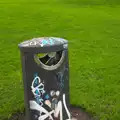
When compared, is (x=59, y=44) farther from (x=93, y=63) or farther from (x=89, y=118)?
(x=93, y=63)

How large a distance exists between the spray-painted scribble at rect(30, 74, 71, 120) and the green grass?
3.59ft

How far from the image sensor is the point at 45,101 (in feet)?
16.3

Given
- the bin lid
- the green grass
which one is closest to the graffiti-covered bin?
the bin lid

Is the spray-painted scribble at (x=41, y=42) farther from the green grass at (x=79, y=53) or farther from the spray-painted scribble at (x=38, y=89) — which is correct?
the green grass at (x=79, y=53)

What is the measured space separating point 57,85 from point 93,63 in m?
4.20

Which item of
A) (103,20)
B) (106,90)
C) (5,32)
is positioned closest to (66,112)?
(106,90)

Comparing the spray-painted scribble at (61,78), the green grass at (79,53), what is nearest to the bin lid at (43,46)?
the spray-painted scribble at (61,78)

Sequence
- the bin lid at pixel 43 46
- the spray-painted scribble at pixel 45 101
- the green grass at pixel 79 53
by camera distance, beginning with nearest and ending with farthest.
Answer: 1. the bin lid at pixel 43 46
2. the spray-painted scribble at pixel 45 101
3. the green grass at pixel 79 53

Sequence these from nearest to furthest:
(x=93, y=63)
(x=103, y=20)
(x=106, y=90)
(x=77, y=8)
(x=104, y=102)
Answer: (x=104, y=102) → (x=106, y=90) → (x=93, y=63) → (x=103, y=20) → (x=77, y=8)

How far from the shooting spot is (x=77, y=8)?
21.8m

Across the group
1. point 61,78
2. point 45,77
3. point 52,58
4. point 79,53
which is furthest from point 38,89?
point 79,53

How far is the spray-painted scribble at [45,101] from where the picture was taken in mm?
4910

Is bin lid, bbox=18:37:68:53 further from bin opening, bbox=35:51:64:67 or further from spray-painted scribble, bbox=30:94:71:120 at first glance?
spray-painted scribble, bbox=30:94:71:120

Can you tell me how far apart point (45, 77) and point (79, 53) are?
213 inches
